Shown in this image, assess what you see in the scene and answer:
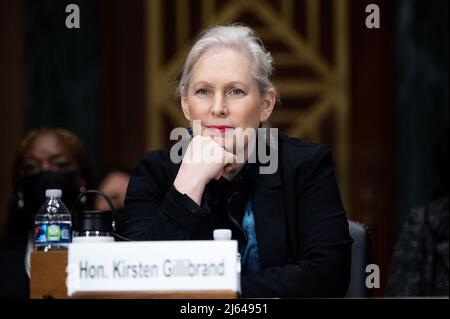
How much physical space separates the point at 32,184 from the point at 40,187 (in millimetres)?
46

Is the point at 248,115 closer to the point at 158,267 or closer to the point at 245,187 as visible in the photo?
the point at 245,187

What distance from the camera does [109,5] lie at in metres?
5.75

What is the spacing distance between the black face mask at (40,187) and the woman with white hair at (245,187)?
3.01ft

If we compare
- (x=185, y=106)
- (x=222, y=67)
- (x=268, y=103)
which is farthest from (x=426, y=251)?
(x=222, y=67)

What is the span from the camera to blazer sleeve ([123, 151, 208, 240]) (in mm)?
2568

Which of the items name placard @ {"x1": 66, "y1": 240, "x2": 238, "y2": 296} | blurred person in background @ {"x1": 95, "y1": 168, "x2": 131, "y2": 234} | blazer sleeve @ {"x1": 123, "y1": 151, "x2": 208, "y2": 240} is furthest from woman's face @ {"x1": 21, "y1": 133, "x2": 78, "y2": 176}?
name placard @ {"x1": 66, "y1": 240, "x2": 238, "y2": 296}

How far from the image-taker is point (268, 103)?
2904mm

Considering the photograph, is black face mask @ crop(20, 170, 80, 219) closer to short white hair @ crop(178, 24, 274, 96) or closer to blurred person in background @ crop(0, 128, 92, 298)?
blurred person in background @ crop(0, 128, 92, 298)

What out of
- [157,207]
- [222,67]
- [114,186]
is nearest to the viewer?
[222,67]

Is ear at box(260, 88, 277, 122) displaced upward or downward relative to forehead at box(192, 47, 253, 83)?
downward

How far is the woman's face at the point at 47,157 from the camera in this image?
3.91 metres

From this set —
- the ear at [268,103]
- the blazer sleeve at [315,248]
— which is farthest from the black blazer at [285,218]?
the ear at [268,103]

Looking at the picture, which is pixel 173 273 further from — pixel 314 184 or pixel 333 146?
pixel 333 146

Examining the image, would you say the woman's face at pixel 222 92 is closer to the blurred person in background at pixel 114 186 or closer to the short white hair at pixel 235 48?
the short white hair at pixel 235 48
